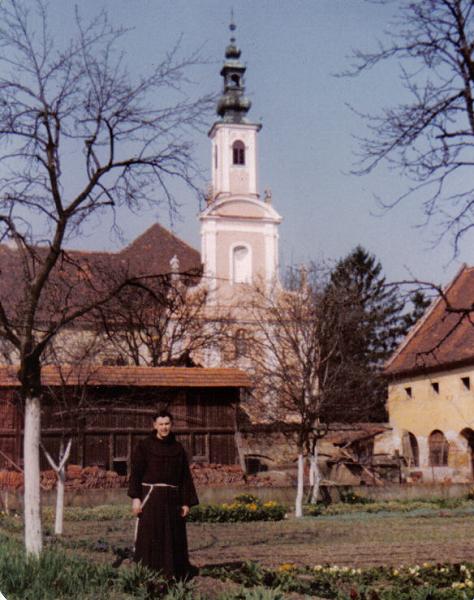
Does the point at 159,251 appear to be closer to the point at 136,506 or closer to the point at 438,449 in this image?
the point at 438,449

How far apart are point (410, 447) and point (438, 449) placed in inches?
109

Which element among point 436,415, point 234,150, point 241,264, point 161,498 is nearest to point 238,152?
point 234,150

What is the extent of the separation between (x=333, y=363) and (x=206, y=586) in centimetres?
2303

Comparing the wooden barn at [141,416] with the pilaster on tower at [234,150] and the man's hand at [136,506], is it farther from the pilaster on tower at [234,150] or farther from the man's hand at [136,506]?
the pilaster on tower at [234,150]

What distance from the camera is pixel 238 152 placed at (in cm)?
5000

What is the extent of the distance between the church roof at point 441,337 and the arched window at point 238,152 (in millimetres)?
15190

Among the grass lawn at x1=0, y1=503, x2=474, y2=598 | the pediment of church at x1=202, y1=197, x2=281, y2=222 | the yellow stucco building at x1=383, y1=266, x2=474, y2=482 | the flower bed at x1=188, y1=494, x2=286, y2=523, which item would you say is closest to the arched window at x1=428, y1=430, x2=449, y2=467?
the yellow stucco building at x1=383, y1=266, x2=474, y2=482

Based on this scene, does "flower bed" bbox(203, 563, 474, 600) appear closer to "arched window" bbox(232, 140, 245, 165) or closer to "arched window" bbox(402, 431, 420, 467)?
"arched window" bbox(402, 431, 420, 467)

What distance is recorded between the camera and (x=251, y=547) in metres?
13.8

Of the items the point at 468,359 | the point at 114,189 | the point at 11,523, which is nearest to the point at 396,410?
the point at 468,359

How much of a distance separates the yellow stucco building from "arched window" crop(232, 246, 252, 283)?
36.1 feet

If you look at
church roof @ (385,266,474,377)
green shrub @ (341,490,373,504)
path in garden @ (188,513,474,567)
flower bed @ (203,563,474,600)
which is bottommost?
path in garden @ (188,513,474,567)

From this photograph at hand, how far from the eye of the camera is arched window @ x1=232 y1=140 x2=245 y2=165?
49.8 m

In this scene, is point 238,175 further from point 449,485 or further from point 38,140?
point 38,140
